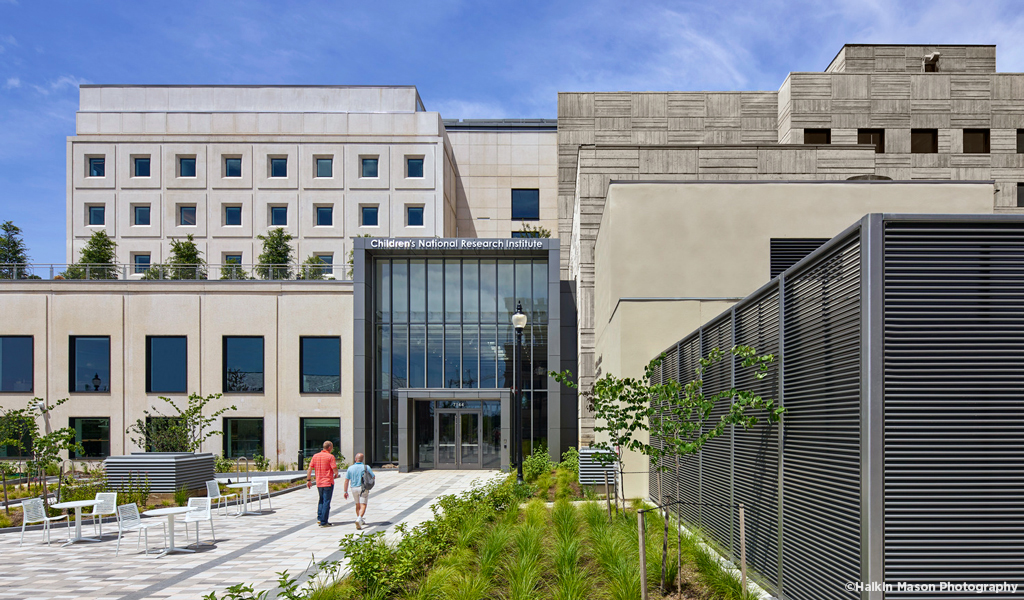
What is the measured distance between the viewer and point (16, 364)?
97.1 feet

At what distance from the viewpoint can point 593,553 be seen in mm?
10000

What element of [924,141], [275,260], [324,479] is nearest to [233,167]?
[275,260]

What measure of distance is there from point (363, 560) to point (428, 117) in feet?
124

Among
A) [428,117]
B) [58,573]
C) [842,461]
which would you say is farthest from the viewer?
[428,117]

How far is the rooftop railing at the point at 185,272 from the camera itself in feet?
99.9

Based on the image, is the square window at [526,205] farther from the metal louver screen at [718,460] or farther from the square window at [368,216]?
the metal louver screen at [718,460]

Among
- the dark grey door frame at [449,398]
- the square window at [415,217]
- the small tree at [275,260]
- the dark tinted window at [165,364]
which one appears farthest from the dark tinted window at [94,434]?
the square window at [415,217]

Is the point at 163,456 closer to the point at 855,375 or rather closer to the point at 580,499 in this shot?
the point at 580,499

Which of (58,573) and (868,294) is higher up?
(868,294)

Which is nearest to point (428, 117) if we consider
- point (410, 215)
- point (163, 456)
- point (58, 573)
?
point (410, 215)

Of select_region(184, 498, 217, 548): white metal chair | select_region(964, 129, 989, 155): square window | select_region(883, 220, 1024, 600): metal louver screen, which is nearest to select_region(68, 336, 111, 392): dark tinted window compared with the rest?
select_region(184, 498, 217, 548): white metal chair

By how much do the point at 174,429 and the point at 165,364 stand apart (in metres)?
6.12

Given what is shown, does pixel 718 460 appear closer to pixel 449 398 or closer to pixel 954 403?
pixel 954 403

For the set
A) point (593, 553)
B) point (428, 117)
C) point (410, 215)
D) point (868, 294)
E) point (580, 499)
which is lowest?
point (580, 499)
